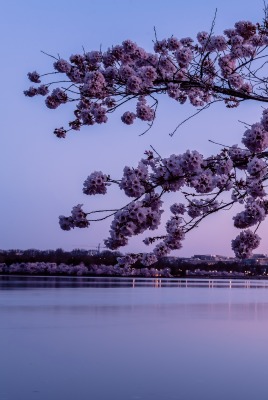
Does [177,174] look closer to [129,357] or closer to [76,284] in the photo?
[129,357]

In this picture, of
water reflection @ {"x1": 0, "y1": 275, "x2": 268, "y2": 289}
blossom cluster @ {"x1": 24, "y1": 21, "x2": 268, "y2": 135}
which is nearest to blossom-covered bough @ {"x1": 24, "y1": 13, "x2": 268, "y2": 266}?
blossom cluster @ {"x1": 24, "y1": 21, "x2": 268, "y2": 135}

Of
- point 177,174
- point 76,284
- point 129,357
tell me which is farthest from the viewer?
point 76,284

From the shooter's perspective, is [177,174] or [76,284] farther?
[76,284]

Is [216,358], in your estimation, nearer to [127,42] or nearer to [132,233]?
[127,42]

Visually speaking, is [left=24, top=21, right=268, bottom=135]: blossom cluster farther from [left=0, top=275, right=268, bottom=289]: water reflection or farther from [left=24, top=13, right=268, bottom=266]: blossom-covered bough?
[left=0, top=275, right=268, bottom=289]: water reflection

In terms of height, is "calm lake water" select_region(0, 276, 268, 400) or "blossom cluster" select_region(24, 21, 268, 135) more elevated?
"blossom cluster" select_region(24, 21, 268, 135)

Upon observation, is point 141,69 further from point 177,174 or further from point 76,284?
point 76,284

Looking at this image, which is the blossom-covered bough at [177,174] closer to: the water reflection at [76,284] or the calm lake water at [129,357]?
the calm lake water at [129,357]

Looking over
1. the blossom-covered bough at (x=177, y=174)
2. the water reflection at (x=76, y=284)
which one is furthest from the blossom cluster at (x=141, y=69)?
the water reflection at (x=76, y=284)

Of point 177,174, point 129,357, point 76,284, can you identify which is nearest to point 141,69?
point 177,174

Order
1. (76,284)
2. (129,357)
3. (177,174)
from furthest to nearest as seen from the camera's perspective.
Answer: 1. (76,284)
2. (129,357)
3. (177,174)

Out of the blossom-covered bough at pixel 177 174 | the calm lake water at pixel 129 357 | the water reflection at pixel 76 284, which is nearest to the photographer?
the blossom-covered bough at pixel 177 174

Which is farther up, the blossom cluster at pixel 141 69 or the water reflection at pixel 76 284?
the blossom cluster at pixel 141 69

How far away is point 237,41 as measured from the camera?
927 centimetres
